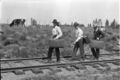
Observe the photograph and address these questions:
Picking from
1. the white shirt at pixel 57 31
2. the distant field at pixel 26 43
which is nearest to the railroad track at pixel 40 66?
the white shirt at pixel 57 31

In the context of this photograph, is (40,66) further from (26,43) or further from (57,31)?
(26,43)

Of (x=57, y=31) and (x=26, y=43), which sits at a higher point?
(x=57, y=31)

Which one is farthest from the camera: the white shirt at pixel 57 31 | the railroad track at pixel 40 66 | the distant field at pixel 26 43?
the distant field at pixel 26 43

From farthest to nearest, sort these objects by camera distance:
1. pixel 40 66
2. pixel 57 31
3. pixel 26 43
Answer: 1. pixel 26 43
2. pixel 57 31
3. pixel 40 66

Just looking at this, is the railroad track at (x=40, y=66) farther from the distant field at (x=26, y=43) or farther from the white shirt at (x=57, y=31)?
the distant field at (x=26, y=43)

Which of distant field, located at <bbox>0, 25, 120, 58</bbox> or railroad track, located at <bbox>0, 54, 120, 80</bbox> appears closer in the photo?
railroad track, located at <bbox>0, 54, 120, 80</bbox>

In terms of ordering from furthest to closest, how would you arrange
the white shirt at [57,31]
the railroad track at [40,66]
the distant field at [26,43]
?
the distant field at [26,43]
the white shirt at [57,31]
the railroad track at [40,66]

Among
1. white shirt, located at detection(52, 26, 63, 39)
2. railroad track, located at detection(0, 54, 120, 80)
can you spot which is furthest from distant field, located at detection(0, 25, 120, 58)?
white shirt, located at detection(52, 26, 63, 39)

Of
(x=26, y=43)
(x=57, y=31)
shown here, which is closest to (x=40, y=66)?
(x=57, y=31)

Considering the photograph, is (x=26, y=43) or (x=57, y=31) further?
(x=26, y=43)

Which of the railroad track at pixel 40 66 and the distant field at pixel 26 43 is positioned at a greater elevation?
the distant field at pixel 26 43

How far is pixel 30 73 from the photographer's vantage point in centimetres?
672


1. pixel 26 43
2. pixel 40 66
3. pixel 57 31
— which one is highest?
pixel 57 31

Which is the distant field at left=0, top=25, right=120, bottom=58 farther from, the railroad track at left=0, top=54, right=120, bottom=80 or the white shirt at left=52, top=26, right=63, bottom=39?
the white shirt at left=52, top=26, right=63, bottom=39
